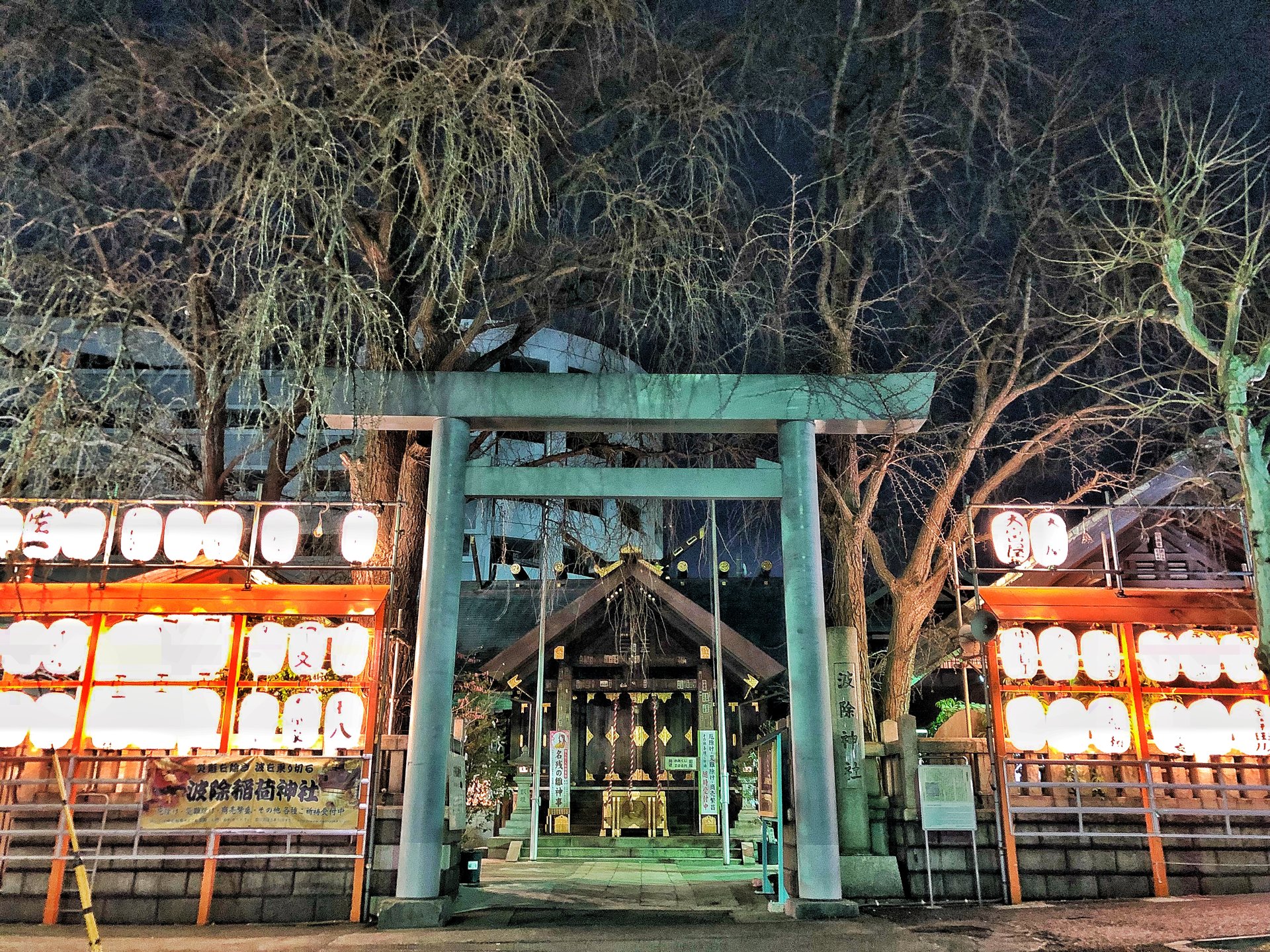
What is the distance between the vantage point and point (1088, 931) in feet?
26.2

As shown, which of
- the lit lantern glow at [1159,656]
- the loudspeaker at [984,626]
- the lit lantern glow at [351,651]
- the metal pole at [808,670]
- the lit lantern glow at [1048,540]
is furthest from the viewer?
the lit lantern glow at [1048,540]

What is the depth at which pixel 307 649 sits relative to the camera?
10.7m

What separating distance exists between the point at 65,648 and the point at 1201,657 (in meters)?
13.8

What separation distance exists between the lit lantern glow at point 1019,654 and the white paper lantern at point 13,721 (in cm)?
1164

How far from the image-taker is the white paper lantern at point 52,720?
1030 centimetres

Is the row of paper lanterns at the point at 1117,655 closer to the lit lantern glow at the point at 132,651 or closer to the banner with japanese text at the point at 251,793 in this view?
the banner with japanese text at the point at 251,793

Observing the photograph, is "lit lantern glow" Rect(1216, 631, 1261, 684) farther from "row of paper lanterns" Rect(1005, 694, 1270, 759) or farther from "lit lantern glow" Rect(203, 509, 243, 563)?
"lit lantern glow" Rect(203, 509, 243, 563)

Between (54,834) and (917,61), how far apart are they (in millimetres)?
14847

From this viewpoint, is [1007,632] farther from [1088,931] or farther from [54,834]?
[54,834]

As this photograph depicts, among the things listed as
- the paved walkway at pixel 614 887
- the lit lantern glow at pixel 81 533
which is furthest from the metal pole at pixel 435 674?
the lit lantern glow at pixel 81 533

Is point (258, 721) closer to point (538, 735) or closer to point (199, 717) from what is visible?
point (199, 717)

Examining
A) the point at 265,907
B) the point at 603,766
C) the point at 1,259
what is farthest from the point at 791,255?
the point at 603,766

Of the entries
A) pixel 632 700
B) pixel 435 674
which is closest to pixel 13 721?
pixel 435 674

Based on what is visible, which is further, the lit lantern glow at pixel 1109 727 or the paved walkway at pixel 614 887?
the paved walkway at pixel 614 887
